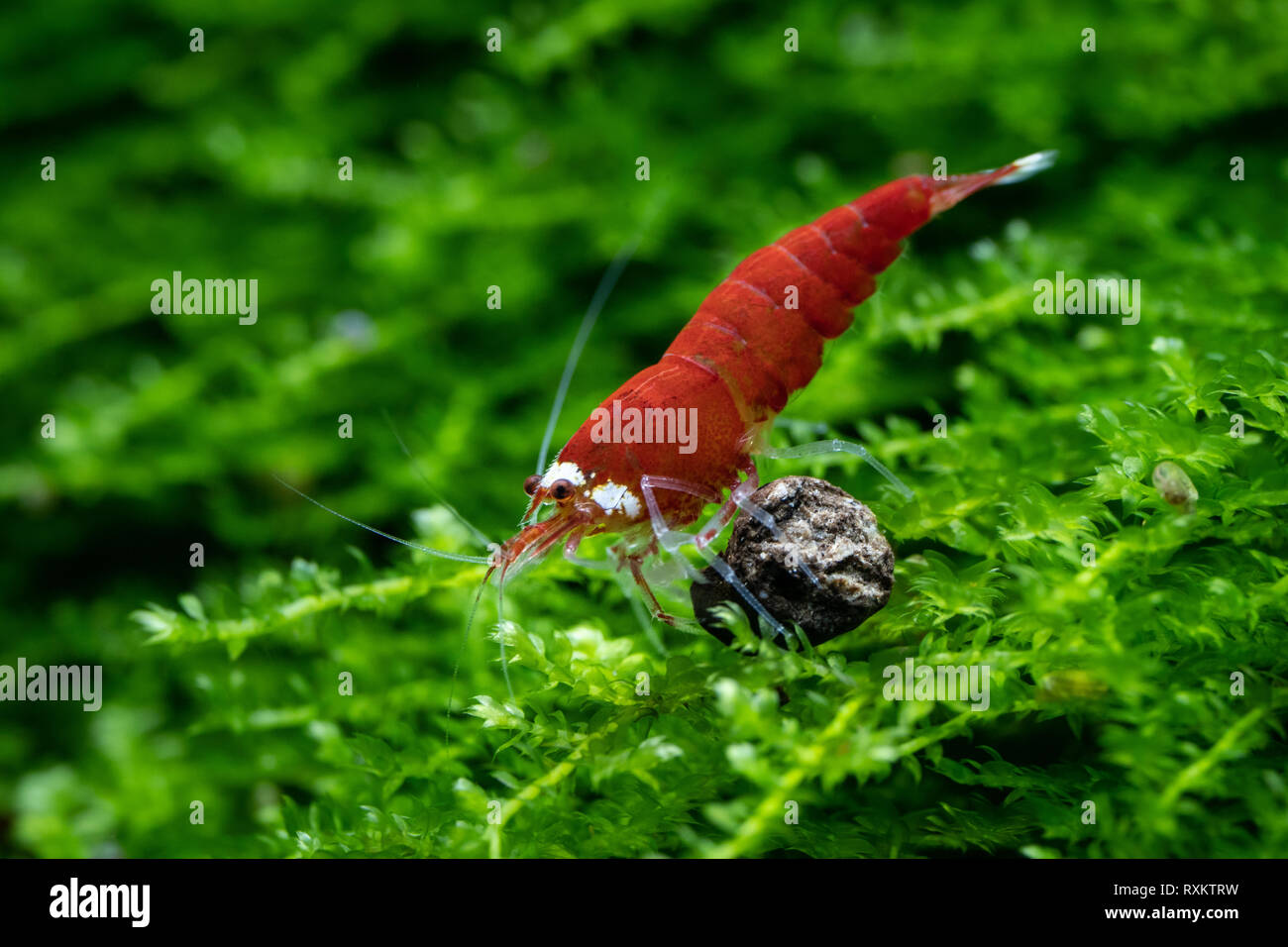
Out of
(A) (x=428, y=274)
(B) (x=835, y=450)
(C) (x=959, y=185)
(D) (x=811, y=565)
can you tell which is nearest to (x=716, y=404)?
(B) (x=835, y=450)

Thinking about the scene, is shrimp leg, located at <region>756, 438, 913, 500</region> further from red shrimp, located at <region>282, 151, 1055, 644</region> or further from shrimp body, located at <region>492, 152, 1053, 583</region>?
shrimp body, located at <region>492, 152, 1053, 583</region>

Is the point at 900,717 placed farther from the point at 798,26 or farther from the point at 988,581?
the point at 798,26

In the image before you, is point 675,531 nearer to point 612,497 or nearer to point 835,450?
point 612,497

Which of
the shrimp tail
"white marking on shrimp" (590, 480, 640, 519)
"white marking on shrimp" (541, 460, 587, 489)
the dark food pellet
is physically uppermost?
the shrimp tail

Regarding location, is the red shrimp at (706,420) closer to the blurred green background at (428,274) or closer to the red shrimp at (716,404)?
the red shrimp at (716,404)

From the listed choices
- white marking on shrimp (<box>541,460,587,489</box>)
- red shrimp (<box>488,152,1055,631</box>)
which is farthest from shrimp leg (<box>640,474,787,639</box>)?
white marking on shrimp (<box>541,460,587,489</box>)
